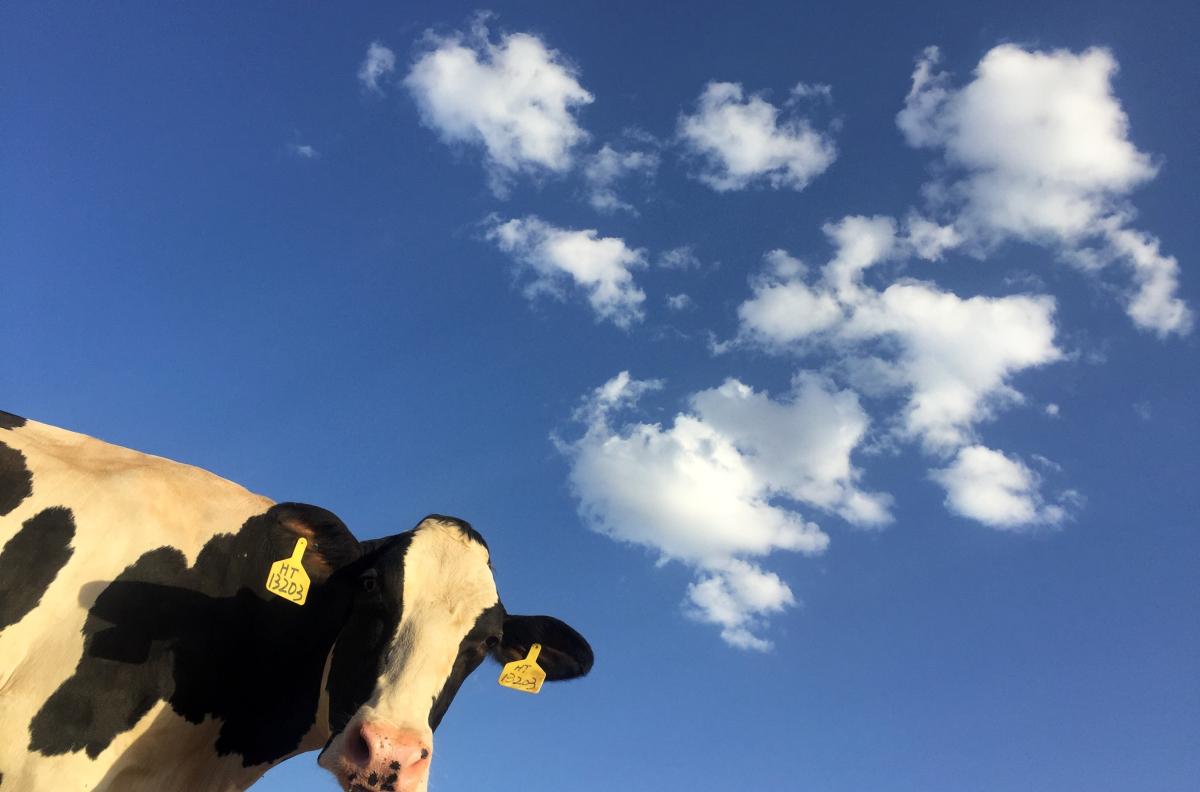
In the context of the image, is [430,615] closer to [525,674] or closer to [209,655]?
[209,655]

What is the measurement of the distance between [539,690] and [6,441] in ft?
17.6

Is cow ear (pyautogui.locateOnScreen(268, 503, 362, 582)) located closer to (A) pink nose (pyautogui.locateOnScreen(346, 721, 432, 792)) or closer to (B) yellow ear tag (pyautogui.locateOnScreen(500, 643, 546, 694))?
(B) yellow ear tag (pyautogui.locateOnScreen(500, 643, 546, 694))

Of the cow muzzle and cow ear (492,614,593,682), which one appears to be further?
cow ear (492,614,593,682)

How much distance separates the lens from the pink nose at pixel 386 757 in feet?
18.4

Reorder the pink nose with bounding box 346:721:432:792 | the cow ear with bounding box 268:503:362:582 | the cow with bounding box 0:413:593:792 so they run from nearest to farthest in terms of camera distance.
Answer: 1. the pink nose with bounding box 346:721:432:792
2. the cow with bounding box 0:413:593:792
3. the cow ear with bounding box 268:503:362:582

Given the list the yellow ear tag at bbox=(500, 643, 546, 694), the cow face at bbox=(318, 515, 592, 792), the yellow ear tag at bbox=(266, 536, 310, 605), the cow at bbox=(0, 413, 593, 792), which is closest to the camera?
the cow face at bbox=(318, 515, 592, 792)

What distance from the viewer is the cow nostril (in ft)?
18.7

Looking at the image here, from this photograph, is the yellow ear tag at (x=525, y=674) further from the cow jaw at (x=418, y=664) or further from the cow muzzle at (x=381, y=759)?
the cow muzzle at (x=381, y=759)

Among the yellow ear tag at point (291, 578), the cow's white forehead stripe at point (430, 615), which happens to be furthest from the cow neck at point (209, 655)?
the cow's white forehead stripe at point (430, 615)

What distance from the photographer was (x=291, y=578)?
24.3ft

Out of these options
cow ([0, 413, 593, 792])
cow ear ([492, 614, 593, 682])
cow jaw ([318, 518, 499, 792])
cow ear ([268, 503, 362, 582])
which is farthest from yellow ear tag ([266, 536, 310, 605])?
cow ear ([492, 614, 593, 682])

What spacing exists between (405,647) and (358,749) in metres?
0.97

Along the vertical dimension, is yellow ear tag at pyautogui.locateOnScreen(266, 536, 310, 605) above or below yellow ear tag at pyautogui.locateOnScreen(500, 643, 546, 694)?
below

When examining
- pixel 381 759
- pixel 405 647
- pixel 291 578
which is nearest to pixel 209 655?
pixel 291 578
